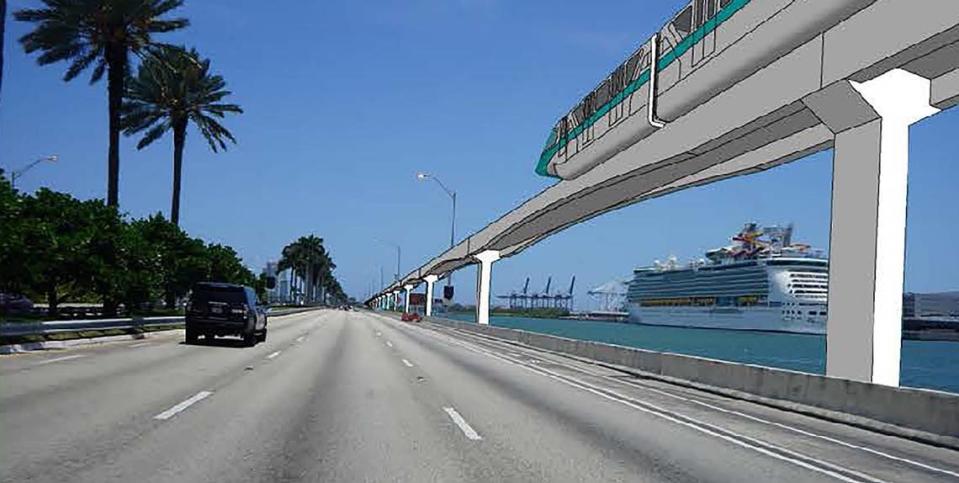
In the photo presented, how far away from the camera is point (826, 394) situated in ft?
55.1

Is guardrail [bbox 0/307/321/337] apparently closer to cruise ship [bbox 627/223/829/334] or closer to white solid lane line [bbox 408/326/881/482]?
white solid lane line [bbox 408/326/881/482]

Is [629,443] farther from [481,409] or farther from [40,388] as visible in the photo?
[40,388]

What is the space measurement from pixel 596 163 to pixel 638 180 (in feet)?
6.12

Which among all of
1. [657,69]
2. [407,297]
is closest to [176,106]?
[657,69]

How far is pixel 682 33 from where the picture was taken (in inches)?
944

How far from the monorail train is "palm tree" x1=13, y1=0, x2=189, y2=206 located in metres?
17.8

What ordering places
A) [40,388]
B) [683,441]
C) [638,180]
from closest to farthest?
[683,441], [40,388], [638,180]

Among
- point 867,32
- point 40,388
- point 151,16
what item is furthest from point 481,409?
point 151,16

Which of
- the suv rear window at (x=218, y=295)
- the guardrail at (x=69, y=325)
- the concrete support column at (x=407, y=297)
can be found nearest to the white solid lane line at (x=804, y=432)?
the suv rear window at (x=218, y=295)

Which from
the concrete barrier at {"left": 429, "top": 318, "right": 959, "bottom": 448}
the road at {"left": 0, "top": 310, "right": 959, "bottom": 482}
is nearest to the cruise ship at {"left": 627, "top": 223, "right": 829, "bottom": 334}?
the concrete barrier at {"left": 429, "top": 318, "right": 959, "bottom": 448}

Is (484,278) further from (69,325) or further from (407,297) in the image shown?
(407,297)

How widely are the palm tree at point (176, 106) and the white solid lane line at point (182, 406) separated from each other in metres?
32.3

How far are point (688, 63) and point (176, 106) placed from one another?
34132 millimetres

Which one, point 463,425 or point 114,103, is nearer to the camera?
point 463,425
